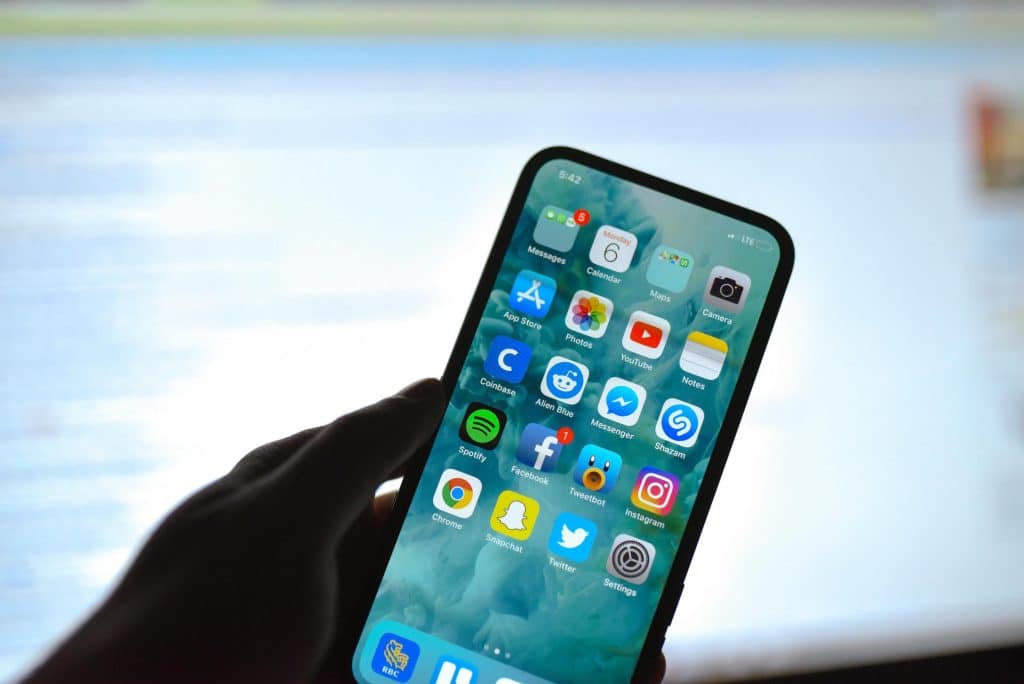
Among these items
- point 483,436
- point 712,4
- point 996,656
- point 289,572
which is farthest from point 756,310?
point 996,656

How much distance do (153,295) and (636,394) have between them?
40 cm

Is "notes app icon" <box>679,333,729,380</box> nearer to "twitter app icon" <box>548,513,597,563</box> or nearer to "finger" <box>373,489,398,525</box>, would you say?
"twitter app icon" <box>548,513,597,563</box>

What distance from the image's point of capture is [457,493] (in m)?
0.43

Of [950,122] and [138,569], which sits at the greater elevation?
[950,122]

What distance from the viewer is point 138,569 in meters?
0.34

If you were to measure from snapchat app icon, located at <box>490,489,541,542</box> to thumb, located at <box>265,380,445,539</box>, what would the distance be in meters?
0.06

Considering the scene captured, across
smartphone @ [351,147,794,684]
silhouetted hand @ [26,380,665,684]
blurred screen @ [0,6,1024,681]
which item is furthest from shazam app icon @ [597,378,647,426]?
blurred screen @ [0,6,1024,681]

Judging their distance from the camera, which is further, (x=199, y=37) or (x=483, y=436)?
(x=199, y=37)

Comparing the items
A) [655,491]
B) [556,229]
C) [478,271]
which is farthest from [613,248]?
[478,271]

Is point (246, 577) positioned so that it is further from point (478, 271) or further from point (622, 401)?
point (478, 271)

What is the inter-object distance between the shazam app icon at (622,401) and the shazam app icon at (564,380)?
0.04 ft

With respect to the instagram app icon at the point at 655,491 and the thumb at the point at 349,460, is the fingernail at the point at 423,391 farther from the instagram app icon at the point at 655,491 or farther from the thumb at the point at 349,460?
the instagram app icon at the point at 655,491

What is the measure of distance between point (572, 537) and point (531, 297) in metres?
0.13

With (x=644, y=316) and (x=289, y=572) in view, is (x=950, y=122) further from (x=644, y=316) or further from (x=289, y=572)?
(x=289, y=572)
